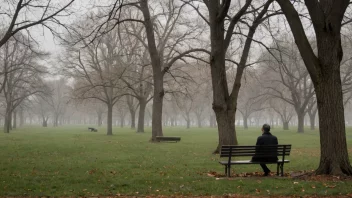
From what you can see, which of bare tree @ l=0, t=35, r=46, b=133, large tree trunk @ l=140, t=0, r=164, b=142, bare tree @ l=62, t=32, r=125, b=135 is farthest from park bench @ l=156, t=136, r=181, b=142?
bare tree @ l=0, t=35, r=46, b=133

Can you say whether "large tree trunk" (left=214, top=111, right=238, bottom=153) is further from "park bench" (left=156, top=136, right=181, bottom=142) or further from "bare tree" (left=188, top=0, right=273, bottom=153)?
"park bench" (left=156, top=136, right=181, bottom=142)

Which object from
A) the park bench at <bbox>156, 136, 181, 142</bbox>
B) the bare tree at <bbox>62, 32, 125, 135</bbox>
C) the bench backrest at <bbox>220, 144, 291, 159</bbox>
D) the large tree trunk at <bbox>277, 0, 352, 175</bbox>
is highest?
the bare tree at <bbox>62, 32, 125, 135</bbox>

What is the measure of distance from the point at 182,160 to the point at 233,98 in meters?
4.36

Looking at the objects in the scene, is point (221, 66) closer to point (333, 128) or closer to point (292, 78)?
point (333, 128)

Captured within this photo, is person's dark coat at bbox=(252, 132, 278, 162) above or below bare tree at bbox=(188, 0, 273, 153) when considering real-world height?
below

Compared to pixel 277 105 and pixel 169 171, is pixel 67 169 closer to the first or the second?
pixel 169 171

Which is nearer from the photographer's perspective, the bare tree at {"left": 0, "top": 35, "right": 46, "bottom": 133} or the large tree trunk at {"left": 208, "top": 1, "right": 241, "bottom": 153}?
the large tree trunk at {"left": 208, "top": 1, "right": 241, "bottom": 153}

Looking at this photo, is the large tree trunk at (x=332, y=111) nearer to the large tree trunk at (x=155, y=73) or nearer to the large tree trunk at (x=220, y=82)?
the large tree trunk at (x=220, y=82)

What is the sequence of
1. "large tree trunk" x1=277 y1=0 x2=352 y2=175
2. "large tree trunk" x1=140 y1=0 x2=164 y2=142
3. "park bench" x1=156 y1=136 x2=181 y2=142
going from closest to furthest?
"large tree trunk" x1=277 y1=0 x2=352 y2=175 < "large tree trunk" x1=140 y1=0 x2=164 y2=142 < "park bench" x1=156 y1=136 x2=181 y2=142

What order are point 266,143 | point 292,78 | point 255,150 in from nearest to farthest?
point 255,150
point 266,143
point 292,78

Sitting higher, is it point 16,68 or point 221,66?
point 16,68

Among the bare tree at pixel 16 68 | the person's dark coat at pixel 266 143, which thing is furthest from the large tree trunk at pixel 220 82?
the bare tree at pixel 16 68

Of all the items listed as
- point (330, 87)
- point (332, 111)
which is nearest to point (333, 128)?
point (332, 111)

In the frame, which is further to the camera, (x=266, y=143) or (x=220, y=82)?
(x=220, y=82)
